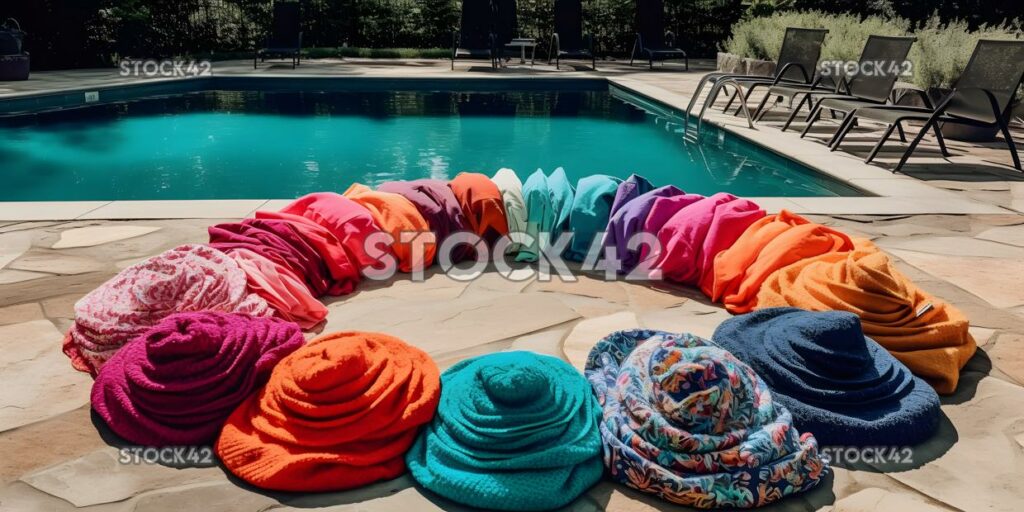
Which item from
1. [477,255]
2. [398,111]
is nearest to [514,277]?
[477,255]

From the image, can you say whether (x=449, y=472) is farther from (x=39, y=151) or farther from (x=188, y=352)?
(x=39, y=151)

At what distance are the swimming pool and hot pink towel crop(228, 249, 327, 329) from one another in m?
3.19

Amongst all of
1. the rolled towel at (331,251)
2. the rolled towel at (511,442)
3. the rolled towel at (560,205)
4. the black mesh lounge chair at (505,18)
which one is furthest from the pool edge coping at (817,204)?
the black mesh lounge chair at (505,18)

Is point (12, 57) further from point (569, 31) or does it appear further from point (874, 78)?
point (874, 78)

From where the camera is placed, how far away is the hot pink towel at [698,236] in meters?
3.81

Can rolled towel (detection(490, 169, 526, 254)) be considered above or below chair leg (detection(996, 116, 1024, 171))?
below

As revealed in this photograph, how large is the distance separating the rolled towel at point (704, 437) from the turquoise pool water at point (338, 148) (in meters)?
3.88

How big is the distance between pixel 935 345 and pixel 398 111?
914cm

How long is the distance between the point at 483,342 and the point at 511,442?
937 mm

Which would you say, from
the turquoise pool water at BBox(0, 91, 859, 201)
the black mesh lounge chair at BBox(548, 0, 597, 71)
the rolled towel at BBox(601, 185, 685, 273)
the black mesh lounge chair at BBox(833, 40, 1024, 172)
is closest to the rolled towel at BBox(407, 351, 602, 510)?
the rolled towel at BBox(601, 185, 685, 273)

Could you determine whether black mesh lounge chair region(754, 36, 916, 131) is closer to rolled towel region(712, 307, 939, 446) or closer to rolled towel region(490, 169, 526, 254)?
rolled towel region(490, 169, 526, 254)

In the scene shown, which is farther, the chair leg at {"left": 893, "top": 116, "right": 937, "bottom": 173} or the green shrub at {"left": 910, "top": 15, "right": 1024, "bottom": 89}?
the green shrub at {"left": 910, "top": 15, "right": 1024, "bottom": 89}

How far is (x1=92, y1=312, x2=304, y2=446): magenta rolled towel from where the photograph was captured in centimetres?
244

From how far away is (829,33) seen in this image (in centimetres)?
1065
